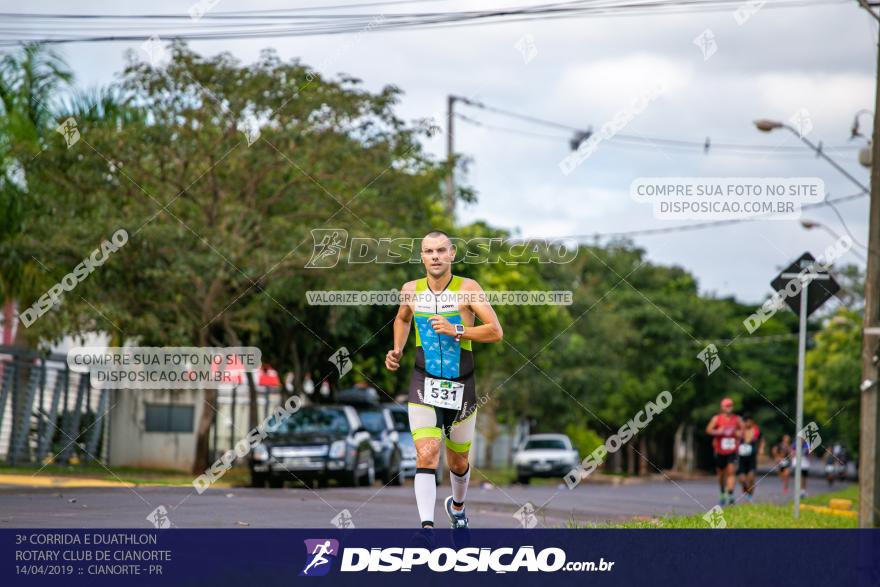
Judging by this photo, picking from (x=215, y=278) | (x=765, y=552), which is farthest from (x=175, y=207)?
(x=765, y=552)

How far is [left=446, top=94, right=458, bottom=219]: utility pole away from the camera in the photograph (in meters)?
31.7

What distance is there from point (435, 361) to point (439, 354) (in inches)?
2.3

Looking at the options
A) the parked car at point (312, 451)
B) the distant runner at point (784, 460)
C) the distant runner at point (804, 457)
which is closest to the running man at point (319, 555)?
A: the distant runner at point (804, 457)

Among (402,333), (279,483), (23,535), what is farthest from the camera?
(279,483)

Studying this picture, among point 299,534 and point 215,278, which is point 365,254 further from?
point 299,534

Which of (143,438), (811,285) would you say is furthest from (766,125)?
(143,438)


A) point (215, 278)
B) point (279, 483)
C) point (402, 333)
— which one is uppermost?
point (215, 278)

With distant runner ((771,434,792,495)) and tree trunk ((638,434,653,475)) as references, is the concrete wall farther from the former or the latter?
tree trunk ((638,434,653,475))

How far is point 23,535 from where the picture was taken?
846 cm

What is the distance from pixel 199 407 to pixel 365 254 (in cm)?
1029

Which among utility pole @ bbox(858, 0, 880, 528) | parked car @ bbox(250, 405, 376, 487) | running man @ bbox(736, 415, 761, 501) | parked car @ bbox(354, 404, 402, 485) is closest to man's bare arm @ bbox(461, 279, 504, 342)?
utility pole @ bbox(858, 0, 880, 528)

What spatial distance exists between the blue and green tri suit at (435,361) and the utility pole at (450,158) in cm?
2195

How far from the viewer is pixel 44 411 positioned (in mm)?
28172

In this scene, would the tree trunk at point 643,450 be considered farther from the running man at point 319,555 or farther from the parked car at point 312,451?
the running man at point 319,555
